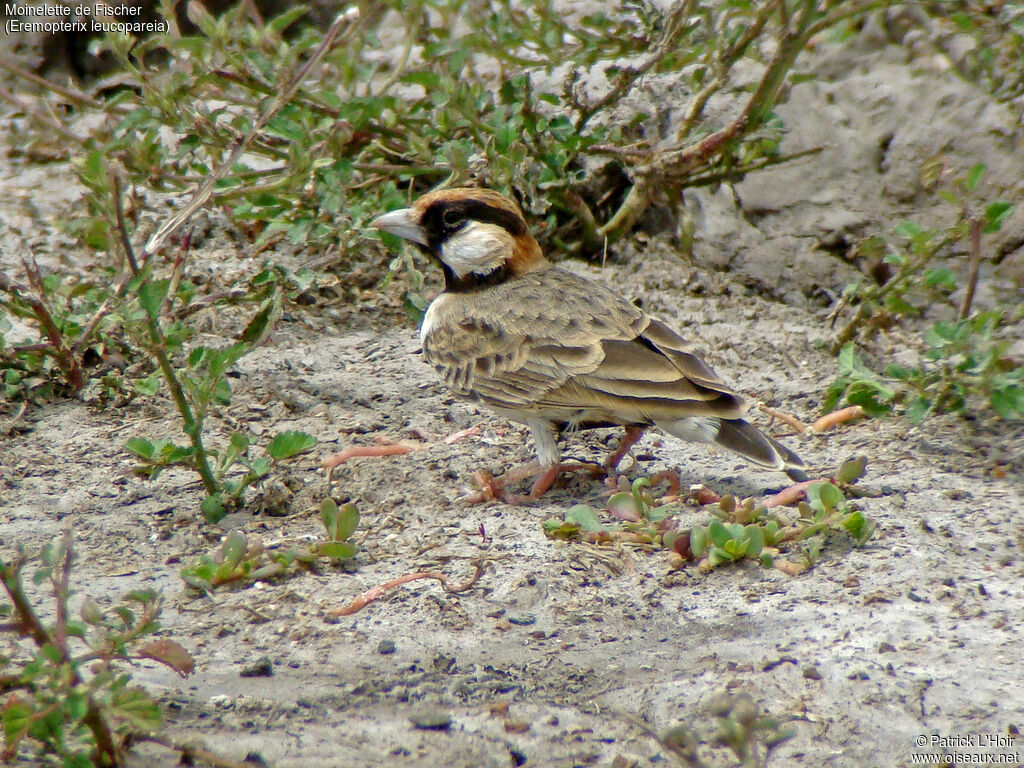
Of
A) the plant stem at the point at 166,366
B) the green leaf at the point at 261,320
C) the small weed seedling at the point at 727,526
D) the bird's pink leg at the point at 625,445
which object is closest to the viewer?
the plant stem at the point at 166,366

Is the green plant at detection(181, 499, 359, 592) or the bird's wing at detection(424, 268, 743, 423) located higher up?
the bird's wing at detection(424, 268, 743, 423)

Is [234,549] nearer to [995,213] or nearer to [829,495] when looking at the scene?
[829,495]

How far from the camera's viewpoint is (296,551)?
129 inches

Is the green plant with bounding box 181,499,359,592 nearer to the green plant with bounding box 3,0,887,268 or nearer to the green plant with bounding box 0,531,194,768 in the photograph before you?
the green plant with bounding box 0,531,194,768

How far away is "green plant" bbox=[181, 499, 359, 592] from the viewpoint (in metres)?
3.13

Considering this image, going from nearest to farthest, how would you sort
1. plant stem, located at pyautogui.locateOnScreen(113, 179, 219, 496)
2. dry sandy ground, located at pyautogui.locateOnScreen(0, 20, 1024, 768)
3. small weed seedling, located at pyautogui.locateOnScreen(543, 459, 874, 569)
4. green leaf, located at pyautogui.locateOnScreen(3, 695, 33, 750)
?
green leaf, located at pyautogui.locateOnScreen(3, 695, 33, 750) < dry sandy ground, located at pyautogui.locateOnScreen(0, 20, 1024, 768) < plant stem, located at pyautogui.locateOnScreen(113, 179, 219, 496) < small weed seedling, located at pyautogui.locateOnScreen(543, 459, 874, 569)

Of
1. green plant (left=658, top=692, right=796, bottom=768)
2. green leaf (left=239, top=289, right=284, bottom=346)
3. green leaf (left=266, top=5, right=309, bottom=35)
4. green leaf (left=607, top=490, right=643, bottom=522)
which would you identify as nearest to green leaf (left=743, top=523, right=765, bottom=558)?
green leaf (left=607, top=490, right=643, bottom=522)

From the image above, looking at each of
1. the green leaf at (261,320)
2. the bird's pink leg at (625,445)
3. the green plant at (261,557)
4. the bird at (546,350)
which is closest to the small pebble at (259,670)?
the green plant at (261,557)

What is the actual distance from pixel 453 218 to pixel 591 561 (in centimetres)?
177

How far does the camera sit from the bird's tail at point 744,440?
3.62 m

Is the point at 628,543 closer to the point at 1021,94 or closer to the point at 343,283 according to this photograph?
the point at 343,283

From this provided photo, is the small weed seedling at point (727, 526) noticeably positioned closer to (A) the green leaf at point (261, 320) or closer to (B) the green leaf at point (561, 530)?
(B) the green leaf at point (561, 530)

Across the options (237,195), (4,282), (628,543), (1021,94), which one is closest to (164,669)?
(628,543)

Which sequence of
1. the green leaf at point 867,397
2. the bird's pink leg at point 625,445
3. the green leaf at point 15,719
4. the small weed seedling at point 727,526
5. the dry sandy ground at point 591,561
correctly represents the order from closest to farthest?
the green leaf at point 15,719 → the dry sandy ground at point 591,561 → the small weed seedling at point 727,526 → the bird's pink leg at point 625,445 → the green leaf at point 867,397
